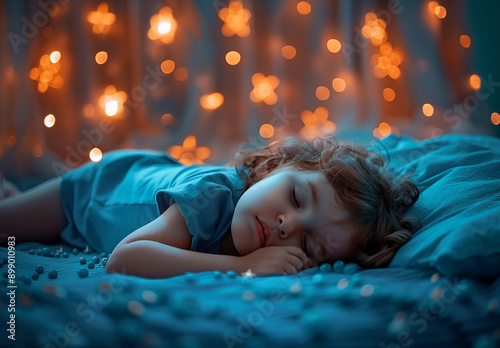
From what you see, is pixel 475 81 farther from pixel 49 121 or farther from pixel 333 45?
pixel 49 121

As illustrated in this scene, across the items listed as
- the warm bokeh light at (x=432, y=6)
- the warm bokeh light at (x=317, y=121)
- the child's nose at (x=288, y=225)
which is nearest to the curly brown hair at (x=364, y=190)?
the child's nose at (x=288, y=225)

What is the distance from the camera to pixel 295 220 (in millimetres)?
1018

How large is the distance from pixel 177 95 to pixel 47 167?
0.68 metres

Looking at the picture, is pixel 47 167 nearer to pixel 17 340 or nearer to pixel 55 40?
pixel 55 40

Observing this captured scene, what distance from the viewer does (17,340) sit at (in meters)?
0.66

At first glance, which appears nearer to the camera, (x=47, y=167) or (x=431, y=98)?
(x=47, y=167)

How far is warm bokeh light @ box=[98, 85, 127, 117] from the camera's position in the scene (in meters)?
2.12

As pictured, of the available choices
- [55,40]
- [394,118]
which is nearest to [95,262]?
[55,40]

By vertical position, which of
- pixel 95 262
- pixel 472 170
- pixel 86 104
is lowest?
pixel 95 262

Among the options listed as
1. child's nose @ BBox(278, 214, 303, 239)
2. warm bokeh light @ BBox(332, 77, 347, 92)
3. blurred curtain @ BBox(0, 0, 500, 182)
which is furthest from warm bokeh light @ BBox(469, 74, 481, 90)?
child's nose @ BBox(278, 214, 303, 239)

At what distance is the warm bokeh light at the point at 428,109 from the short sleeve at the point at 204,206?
1.47 meters

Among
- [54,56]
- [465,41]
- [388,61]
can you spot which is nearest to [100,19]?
[54,56]

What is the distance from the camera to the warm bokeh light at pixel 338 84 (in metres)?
2.31

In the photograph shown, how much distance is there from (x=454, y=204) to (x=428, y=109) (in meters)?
1.37
